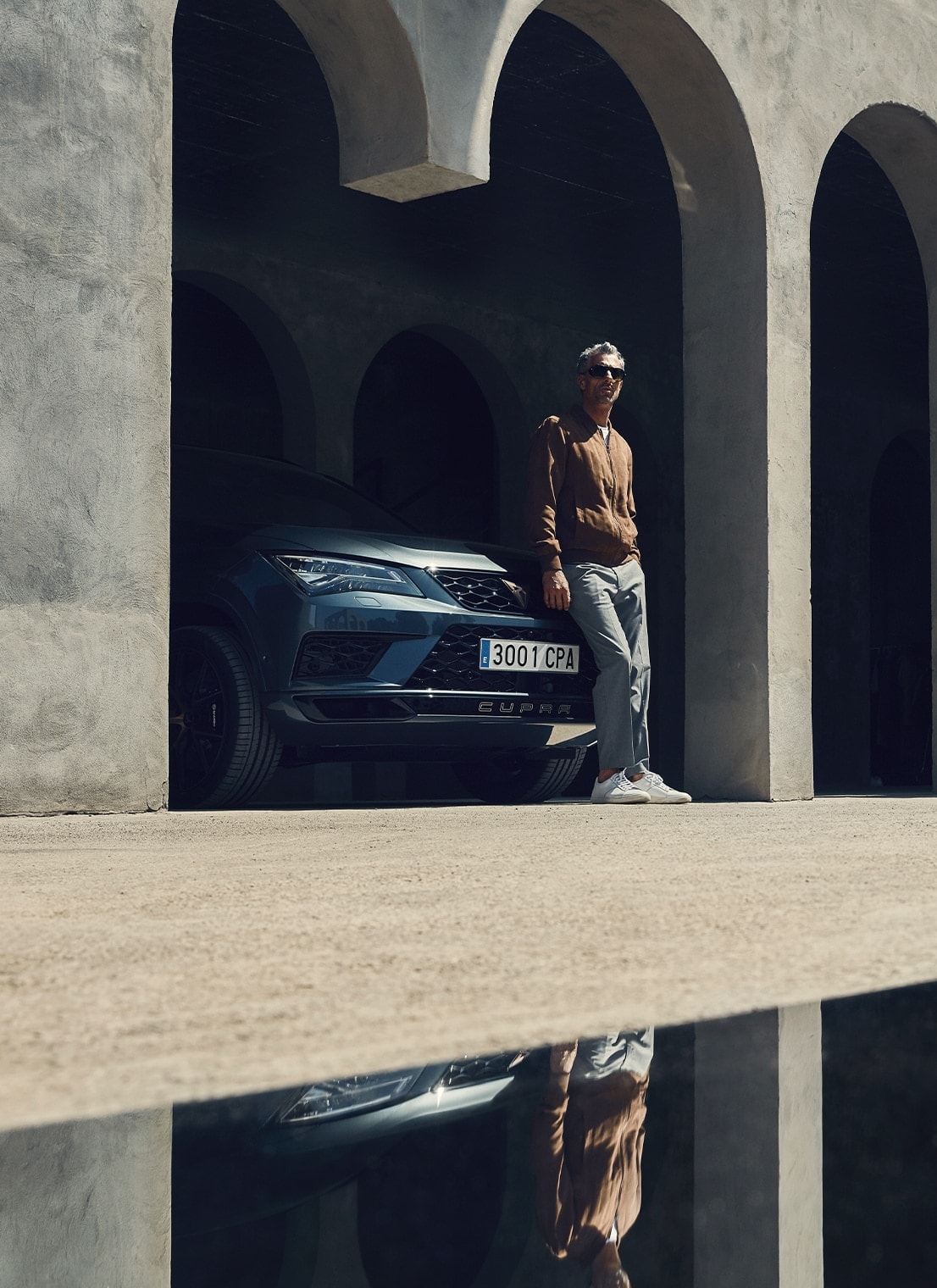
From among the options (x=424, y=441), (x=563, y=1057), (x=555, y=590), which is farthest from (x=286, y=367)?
(x=563, y=1057)

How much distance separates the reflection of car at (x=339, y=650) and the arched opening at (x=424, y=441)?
933 cm

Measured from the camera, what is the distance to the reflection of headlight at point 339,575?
20.6 feet

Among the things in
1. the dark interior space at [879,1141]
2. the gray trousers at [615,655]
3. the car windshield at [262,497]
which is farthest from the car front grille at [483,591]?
the dark interior space at [879,1141]

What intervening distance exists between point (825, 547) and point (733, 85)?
9693 millimetres

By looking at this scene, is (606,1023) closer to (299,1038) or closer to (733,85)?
(299,1038)

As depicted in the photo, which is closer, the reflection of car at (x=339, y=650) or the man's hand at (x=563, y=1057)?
the man's hand at (x=563, y=1057)

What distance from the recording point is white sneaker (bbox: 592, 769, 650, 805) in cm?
720

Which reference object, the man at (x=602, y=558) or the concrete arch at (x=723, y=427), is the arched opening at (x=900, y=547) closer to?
the concrete arch at (x=723, y=427)

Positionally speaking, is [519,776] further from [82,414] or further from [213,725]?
[82,414]

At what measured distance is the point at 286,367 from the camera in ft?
42.2

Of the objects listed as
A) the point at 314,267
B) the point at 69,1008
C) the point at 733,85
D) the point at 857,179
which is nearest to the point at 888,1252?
the point at 69,1008

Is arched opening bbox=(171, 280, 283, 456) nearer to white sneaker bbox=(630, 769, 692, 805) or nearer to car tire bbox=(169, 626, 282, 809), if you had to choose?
white sneaker bbox=(630, 769, 692, 805)

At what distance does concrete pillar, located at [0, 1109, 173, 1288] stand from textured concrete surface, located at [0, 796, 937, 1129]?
0.09 meters

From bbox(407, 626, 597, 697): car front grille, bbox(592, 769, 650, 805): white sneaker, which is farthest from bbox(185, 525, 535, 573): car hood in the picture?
bbox(592, 769, 650, 805): white sneaker
